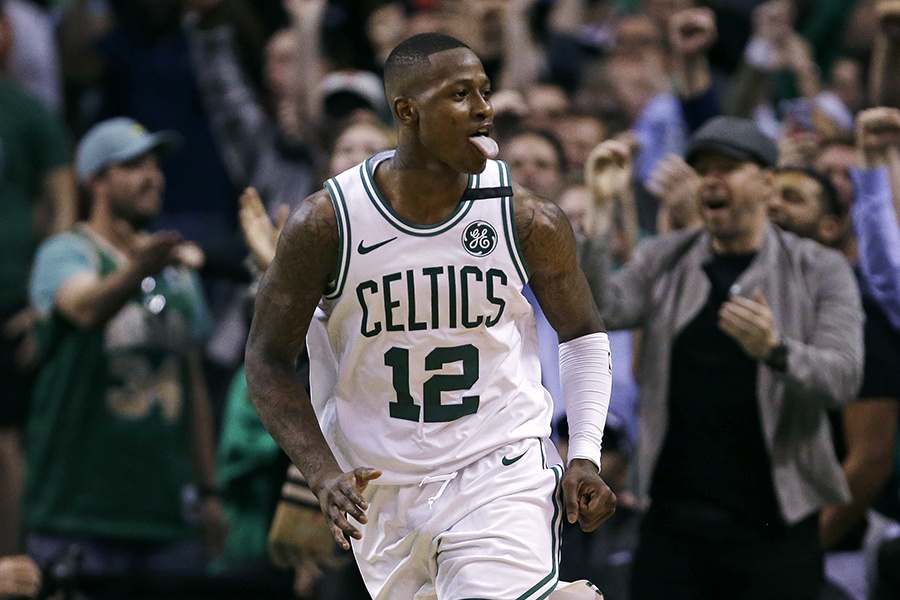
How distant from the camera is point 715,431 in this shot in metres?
5.75

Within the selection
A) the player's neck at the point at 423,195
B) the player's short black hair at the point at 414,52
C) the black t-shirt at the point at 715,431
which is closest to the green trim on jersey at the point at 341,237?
the player's neck at the point at 423,195

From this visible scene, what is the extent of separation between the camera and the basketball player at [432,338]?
4.16 m

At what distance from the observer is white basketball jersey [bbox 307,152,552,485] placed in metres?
4.21

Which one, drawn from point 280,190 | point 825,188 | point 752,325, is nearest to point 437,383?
point 752,325

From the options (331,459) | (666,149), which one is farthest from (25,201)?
(331,459)

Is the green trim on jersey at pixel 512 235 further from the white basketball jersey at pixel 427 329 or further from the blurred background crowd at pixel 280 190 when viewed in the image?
the blurred background crowd at pixel 280 190

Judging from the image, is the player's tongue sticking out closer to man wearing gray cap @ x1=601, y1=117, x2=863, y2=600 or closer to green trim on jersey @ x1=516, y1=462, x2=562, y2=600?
green trim on jersey @ x1=516, y1=462, x2=562, y2=600

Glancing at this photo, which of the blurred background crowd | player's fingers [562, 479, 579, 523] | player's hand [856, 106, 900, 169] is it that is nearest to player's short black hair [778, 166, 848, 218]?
the blurred background crowd

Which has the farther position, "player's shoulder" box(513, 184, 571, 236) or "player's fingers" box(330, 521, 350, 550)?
"player's shoulder" box(513, 184, 571, 236)

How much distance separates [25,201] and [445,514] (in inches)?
188

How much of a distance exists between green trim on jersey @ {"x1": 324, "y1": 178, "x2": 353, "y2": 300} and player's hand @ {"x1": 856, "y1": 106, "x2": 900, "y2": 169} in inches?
109

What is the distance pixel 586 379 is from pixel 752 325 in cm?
119

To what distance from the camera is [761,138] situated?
5.97 metres

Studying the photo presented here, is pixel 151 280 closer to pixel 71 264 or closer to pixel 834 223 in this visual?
pixel 71 264
